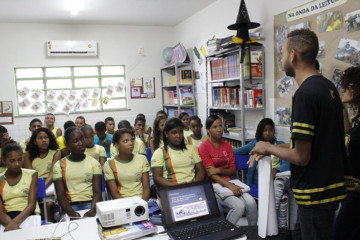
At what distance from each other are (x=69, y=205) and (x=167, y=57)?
4.23 m

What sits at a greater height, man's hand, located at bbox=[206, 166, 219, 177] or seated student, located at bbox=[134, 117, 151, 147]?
seated student, located at bbox=[134, 117, 151, 147]

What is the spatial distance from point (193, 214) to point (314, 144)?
2.24 feet

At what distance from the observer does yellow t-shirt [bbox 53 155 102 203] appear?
245cm

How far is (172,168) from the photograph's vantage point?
260 centimetres

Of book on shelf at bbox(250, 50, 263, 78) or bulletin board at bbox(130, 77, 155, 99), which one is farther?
bulletin board at bbox(130, 77, 155, 99)

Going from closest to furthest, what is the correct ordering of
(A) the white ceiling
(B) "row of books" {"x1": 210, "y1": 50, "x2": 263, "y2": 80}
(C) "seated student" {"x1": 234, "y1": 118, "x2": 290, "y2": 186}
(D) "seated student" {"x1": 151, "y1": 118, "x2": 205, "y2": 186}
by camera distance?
(D) "seated student" {"x1": 151, "y1": 118, "x2": 205, "y2": 186} < (C) "seated student" {"x1": 234, "y1": 118, "x2": 290, "y2": 186} < (B) "row of books" {"x1": 210, "y1": 50, "x2": 263, "y2": 80} < (A) the white ceiling

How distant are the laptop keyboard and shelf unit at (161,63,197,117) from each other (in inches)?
160

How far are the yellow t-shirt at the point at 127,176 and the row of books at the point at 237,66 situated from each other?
196cm

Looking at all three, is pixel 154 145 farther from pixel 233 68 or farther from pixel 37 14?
pixel 37 14

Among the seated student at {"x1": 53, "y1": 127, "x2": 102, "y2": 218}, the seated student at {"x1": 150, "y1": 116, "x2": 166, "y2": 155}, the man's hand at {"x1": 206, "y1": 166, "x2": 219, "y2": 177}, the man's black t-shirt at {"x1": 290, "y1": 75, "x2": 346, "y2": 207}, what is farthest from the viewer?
the seated student at {"x1": 150, "y1": 116, "x2": 166, "y2": 155}

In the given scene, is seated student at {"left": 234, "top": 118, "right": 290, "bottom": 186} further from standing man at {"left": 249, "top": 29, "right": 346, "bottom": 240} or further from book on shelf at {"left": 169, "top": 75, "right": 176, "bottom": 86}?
book on shelf at {"left": 169, "top": 75, "right": 176, "bottom": 86}

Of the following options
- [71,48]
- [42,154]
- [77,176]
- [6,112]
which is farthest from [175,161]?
[6,112]

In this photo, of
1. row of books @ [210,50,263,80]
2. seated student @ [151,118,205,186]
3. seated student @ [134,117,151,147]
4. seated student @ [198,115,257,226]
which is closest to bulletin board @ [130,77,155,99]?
seated student @ [134,117,151,147]

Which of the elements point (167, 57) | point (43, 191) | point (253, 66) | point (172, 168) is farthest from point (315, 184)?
point (167, 57)
